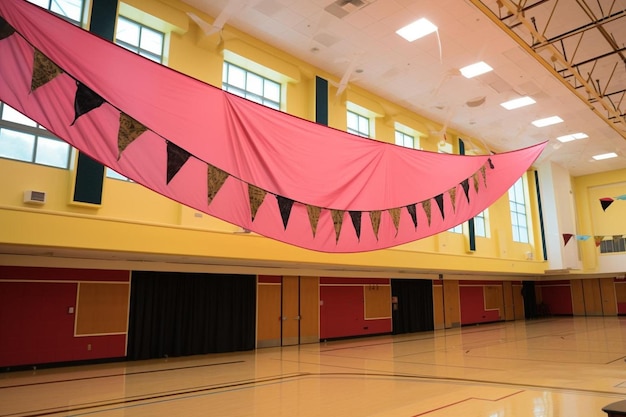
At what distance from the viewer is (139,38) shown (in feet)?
37.9

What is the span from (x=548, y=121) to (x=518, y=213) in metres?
7.73

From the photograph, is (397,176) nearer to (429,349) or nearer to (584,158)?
(429,349)

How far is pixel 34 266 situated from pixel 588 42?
15.8 metres

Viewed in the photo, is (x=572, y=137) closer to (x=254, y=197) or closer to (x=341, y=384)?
(x=341, y=384)

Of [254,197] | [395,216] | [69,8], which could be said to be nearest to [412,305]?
[395,216]

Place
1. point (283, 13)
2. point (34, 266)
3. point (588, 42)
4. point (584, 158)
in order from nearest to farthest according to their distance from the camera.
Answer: point (34, 266) → point (283, 13) → point (588, 42) → point (584, 158)

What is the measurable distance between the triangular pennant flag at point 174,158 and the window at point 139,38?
7109 mm

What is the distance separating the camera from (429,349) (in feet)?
45.0

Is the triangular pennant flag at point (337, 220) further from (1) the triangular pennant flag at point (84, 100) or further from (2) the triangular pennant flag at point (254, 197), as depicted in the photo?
(1) the triangular pennant flag at point (84, 100)

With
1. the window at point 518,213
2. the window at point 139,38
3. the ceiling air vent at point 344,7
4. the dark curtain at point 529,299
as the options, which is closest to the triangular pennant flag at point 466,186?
the ceiling air vent at point 344,7

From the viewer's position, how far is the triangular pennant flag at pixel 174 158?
4508 mm

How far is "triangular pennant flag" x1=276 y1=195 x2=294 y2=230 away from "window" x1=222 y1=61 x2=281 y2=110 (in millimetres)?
8487

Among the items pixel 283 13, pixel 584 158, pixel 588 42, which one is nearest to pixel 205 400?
pixel 283 13

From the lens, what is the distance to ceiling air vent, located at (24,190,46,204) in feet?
29.6
